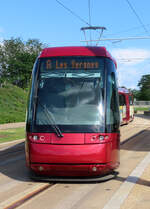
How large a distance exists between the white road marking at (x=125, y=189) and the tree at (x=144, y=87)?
5475 inches

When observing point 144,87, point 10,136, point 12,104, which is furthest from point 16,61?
point 144,87

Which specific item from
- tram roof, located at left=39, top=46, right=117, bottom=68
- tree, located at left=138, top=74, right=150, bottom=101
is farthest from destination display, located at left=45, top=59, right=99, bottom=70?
tree, located at left=138, top=74, right=150, bottom=101

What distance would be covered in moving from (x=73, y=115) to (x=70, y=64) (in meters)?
1.30

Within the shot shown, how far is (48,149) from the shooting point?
7473 millimetres

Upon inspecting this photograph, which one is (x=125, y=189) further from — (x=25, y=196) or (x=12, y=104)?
(x=12, y=104)

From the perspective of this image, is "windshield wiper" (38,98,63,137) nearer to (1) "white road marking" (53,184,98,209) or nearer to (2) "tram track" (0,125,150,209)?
(2) "tram track" (0,125,150,209)

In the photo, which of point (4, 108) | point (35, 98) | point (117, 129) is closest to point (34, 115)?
point (35, 98)

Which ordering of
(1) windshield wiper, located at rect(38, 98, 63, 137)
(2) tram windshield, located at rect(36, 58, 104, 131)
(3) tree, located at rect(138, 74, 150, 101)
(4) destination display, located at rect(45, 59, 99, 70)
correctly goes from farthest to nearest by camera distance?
(3) tree, located at rect(138, 74, 150, 101) < (4) destination display, located at rect(45, 59, 99, 70) < (2) tram windshield, located at rect(36, 58, 104, 131) < (1) windshield wiper, located at rect(38, 98, 63, 137)

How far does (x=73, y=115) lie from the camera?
7840mm

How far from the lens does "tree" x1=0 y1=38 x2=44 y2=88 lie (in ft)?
217

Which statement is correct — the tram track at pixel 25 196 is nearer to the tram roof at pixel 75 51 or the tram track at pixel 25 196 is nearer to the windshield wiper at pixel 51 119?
the windshield wiper at pixel 51 119

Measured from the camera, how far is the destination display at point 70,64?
27.4ft

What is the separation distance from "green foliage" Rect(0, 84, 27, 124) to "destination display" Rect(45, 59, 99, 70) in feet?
79.0

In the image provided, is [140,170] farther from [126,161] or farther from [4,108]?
[4,108]
